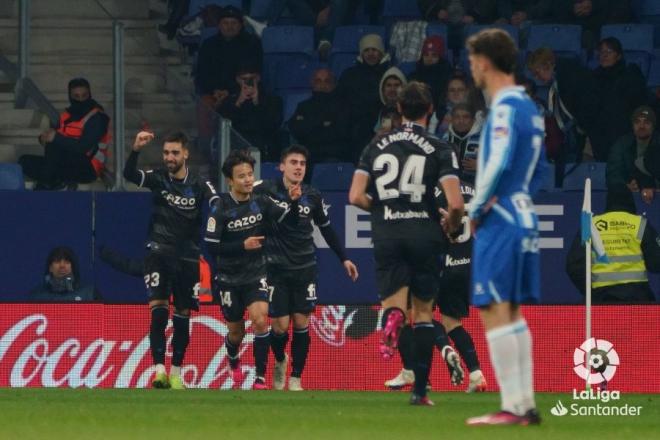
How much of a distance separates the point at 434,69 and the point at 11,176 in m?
4.96

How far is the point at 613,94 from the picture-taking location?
19.6 m

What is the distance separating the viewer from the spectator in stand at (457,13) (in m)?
21.8

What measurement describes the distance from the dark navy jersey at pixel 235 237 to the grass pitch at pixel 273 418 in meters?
1.52

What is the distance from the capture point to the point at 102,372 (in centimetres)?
1673

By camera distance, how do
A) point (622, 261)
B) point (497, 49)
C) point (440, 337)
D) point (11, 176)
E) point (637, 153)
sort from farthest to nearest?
1. point (11, 176)
2. point (637, 153)
3. point (622, 261)
4. point (440, 337)
5. point (497, 49)

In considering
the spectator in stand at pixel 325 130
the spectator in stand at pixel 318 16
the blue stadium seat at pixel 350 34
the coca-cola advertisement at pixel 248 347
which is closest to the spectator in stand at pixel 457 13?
the blue stadium seat at pixel 350 34

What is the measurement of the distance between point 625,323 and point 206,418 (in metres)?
7.20

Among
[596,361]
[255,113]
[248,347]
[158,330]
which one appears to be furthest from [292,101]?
[596,361]

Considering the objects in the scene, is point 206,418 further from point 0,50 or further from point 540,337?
point 0,50

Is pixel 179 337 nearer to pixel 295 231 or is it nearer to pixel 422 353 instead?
pixel 295 231

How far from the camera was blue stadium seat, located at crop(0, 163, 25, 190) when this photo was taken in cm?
1830

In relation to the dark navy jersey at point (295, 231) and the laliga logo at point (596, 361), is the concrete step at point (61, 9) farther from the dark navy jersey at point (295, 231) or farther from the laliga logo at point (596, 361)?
the laliga logo at point (596, 361)

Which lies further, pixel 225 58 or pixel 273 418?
pixel 225 58

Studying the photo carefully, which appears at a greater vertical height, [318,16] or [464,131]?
[318,16]
